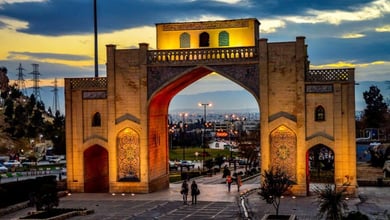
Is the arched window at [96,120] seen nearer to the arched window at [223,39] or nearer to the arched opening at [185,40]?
the arched opening at [185,40]

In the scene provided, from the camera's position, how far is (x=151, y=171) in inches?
1070

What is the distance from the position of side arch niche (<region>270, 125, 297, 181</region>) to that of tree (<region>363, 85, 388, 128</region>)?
4328 cm

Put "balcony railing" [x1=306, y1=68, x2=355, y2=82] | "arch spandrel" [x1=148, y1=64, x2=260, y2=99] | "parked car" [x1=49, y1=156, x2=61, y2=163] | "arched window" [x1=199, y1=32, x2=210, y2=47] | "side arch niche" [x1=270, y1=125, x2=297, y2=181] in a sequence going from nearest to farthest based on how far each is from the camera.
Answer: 1. "balcony railing" [x1=306, y1=68, x2=355, y2=82]
2. "side arch niche" [x1=270, y1=125, x2=297, y2=181]
3. "arch spandrel" [x1=148, y1=64, x2=260, y2=99]
4. "arched window" [x1=199, y1=32, x2=210, y2=47]
5. "parked car" [x1=49, y1=156, x2=61, y2=163]

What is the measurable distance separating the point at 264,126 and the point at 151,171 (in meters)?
5.90

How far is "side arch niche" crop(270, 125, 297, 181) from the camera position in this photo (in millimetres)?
25031

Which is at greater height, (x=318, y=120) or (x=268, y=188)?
(x=318, y=120)

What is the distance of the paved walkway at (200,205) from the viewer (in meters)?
20.7

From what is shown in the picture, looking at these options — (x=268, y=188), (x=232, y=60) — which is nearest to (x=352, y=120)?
(x=232, y=60)

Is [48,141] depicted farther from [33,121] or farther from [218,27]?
[218,27]

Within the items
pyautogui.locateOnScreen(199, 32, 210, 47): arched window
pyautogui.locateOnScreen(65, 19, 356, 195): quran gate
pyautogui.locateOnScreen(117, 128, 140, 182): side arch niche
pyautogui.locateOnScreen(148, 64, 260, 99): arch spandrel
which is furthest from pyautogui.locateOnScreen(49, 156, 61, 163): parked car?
pyautogui.locateOnScreen(199, 32, 210, 47): arched window

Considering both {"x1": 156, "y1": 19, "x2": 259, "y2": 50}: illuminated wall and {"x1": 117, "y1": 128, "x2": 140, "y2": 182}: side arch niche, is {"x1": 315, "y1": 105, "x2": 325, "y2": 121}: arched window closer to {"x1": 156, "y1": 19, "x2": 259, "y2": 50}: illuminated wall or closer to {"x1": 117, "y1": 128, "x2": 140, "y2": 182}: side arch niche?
{"x1": 156, "y1": 19, "x2": 259, "y2": 50}: illuminated wall

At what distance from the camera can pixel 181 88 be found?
29.1 meters

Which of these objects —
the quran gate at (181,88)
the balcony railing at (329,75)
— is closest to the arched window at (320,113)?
the quran gate at (181,88)

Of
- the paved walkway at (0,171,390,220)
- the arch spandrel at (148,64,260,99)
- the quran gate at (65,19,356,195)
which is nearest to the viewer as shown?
the paved walkway at (0,171,390,220)
